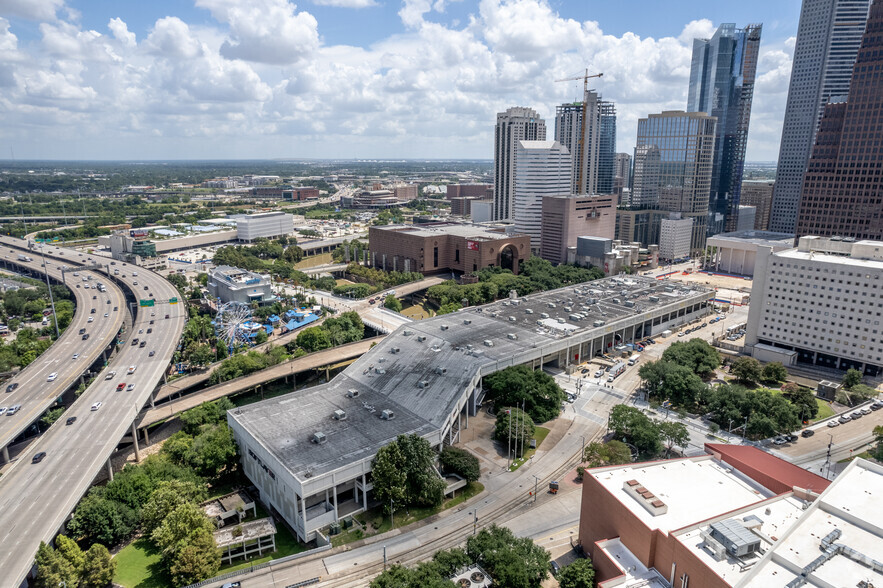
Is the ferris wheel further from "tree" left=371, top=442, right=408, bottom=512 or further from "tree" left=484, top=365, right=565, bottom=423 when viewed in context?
"tree" left=371, top=442, right=408, bottom=512

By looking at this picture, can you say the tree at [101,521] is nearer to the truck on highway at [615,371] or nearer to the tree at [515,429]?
the tree at [515,429]

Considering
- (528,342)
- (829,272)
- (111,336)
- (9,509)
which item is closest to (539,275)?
(528,342)

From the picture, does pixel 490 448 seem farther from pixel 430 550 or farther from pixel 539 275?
pixel 539 275

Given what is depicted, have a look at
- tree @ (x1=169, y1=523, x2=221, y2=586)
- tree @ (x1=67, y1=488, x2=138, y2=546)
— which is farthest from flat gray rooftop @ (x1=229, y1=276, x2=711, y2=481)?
tree @ (x1=67, y1=488, x2=138, y2=546)

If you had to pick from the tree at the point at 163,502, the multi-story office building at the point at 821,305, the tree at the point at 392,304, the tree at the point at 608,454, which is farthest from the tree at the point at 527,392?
the tree at the point at 392,304

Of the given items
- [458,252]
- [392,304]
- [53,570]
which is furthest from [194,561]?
[458,252]

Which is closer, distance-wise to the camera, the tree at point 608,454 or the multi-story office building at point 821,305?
the tree at point 608,454
